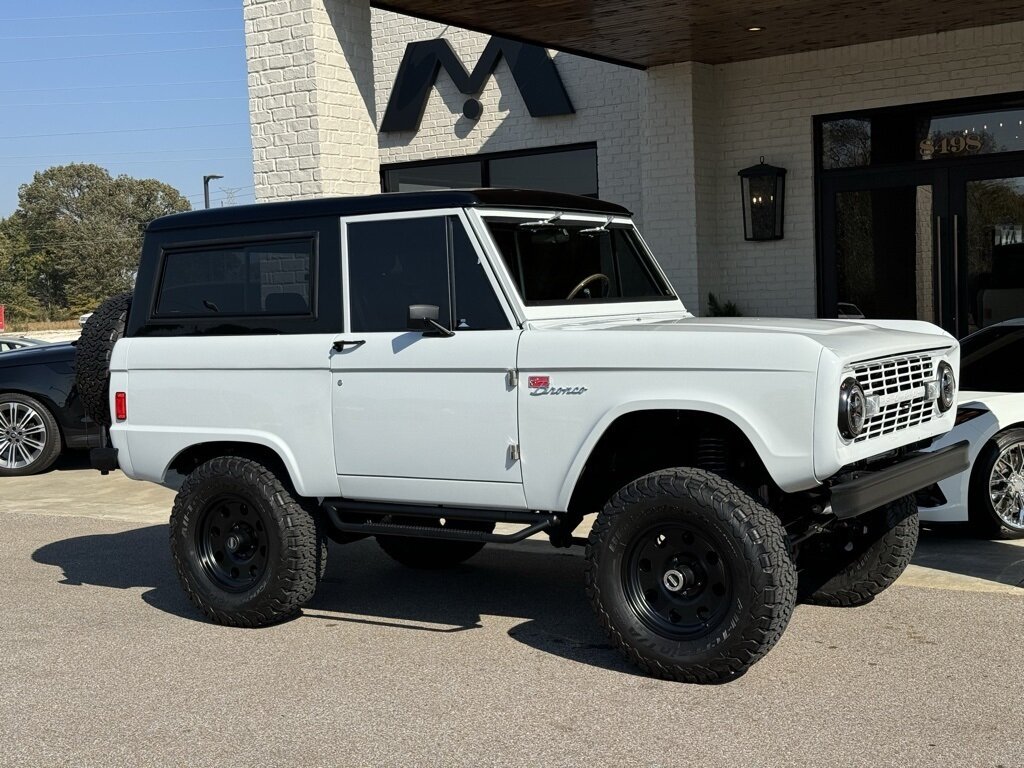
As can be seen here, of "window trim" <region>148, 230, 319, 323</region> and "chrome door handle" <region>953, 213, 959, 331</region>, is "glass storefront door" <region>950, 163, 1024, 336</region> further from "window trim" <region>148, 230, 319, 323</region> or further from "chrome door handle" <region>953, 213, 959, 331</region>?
"window trim" <region>148, 230, 319, 323</region>

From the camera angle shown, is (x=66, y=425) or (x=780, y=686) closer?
(x=780, y=686)

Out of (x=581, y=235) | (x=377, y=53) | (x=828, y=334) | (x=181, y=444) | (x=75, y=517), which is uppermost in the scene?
(x=377, y=53)

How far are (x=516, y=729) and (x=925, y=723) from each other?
1.49 m

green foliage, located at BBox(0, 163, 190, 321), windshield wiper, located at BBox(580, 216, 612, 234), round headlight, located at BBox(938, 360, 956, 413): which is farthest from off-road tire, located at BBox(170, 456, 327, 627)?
green foliage, located at BBox(0, 163, 190, 321)

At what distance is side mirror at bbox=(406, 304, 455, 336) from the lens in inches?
223

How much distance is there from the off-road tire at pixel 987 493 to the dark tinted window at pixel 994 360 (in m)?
0.72

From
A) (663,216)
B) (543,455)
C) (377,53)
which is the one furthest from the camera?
(377,53)

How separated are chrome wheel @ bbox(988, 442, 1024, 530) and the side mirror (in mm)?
3615

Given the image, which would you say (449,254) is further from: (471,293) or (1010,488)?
(1010,488)

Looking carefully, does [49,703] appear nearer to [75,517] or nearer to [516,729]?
[516,729]

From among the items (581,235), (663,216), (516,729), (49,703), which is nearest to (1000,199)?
(663,216)

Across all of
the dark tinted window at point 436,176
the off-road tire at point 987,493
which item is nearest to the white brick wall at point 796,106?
the dark tinted window at point 436,176

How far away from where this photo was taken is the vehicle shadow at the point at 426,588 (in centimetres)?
626

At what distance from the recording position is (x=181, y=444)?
6.68 meters
